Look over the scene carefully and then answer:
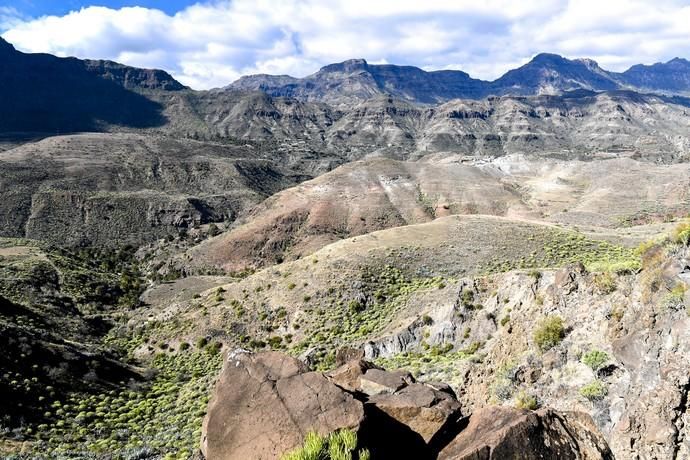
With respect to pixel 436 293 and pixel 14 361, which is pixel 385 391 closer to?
pixel 436 293

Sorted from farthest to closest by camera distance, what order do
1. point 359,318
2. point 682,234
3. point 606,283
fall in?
point 359,318, point 606,283, point 682,234

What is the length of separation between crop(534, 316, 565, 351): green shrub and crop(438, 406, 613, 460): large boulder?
14.1 ft

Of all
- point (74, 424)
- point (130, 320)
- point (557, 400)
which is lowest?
point (130, 320)

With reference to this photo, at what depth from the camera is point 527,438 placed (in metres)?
8.04

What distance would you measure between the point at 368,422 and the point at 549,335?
22.9 ft

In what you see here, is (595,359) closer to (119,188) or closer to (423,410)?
(423,410)

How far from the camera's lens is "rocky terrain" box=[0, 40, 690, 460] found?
933cm

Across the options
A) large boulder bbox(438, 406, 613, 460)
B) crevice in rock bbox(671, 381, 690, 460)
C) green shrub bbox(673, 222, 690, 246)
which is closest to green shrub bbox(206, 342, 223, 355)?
large boulder bbox(438, 406, 613, 460)

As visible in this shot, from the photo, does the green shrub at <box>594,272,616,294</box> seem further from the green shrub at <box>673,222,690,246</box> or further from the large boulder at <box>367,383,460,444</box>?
the large boulder at <box>367,383,460,444</box>

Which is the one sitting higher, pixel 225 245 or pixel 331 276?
pixel 331 276

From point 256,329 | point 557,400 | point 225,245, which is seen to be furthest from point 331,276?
point 225,245

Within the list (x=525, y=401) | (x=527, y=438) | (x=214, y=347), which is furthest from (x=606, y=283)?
(x=214, y=347)

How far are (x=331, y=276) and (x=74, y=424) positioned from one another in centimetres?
2414

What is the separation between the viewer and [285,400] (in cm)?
966
